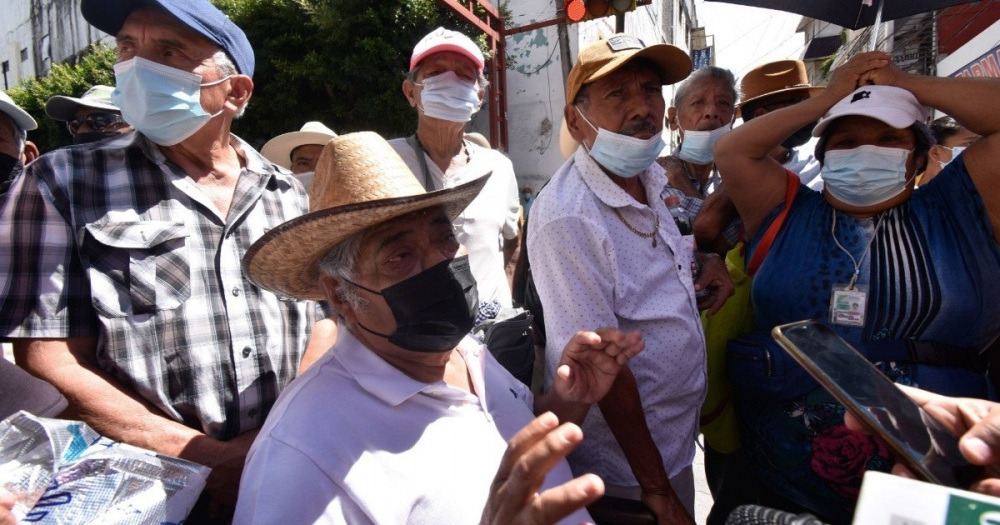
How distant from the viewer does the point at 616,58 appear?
6.30 ft

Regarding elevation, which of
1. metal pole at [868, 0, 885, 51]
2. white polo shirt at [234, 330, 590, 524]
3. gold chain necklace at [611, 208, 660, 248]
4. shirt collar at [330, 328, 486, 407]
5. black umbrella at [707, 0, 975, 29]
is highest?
black umbrella at [707, 0, 975, 29]

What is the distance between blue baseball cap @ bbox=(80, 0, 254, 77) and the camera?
1720 millimetres

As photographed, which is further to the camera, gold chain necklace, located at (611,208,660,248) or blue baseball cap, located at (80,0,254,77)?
gold chain necklace, located at (611,208,660,248)

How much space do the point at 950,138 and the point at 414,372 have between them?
4856 millimetres

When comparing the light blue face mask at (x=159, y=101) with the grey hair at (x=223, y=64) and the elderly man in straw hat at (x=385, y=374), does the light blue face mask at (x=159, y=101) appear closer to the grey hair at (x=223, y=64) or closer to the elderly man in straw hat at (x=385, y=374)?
the grey hair at (x=223, y=64)

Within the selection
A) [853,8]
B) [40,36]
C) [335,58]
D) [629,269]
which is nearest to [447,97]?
[629,269]

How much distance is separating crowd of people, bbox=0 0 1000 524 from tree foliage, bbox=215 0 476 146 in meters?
7.11

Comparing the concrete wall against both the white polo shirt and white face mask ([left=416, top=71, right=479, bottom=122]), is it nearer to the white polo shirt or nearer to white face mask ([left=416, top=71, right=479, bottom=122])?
white face mask ([left=416, top=71, right=479, bottom=122])

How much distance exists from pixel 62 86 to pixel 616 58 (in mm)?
16240

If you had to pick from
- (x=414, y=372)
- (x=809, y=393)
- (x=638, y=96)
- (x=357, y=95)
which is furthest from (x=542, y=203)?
(x=357, y=95)

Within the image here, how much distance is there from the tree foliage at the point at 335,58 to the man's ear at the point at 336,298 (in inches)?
300

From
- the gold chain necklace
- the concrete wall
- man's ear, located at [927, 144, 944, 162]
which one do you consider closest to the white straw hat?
the gold chain necklace

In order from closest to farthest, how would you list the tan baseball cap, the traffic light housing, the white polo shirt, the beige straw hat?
the white polo shirt, the beige straw hat, the tan baseball cap, the traffic light housing

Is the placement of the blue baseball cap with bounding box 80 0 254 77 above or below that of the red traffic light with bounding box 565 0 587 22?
below
